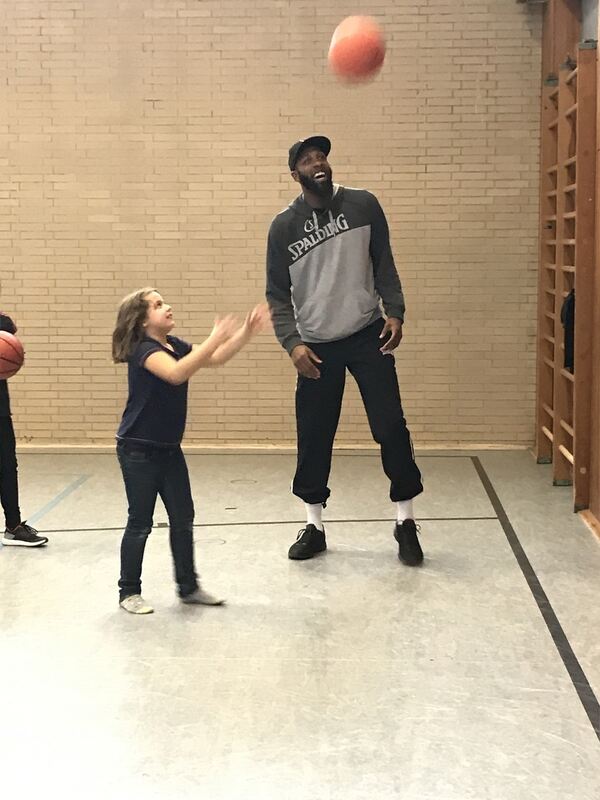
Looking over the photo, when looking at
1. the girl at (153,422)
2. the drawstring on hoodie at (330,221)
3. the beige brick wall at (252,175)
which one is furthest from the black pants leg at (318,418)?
the beige brick wall at (252,175)

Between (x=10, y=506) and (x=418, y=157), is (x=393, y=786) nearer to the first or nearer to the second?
(x=10, y=506)

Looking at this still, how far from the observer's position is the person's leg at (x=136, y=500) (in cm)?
406

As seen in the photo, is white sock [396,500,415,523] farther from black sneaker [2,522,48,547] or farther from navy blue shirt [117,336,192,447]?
black sneaker [2,522,48,547]

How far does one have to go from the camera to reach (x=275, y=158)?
7.37m

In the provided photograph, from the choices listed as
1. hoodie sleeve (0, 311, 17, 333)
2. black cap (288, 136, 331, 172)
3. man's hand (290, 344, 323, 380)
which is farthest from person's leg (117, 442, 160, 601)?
black cap (288, 136, 331, 172)

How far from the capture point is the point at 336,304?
4668 mm

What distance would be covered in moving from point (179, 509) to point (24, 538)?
1346 millimetres

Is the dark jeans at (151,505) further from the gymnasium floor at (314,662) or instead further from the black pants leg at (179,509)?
the gymnasium floor at (314,662)

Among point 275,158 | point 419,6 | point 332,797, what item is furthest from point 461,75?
point 332,797

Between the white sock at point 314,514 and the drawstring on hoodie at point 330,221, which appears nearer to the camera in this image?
the drawstring on hoodie at point 330,221

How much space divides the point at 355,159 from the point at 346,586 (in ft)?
12.6

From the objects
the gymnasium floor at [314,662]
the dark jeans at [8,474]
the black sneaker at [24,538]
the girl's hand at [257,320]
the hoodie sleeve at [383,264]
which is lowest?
the gymnasium floor at [314,662]

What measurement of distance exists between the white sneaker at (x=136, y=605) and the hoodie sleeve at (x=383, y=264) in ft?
5.64

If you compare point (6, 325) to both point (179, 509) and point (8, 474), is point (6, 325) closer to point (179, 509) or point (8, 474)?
point (8, 474)
